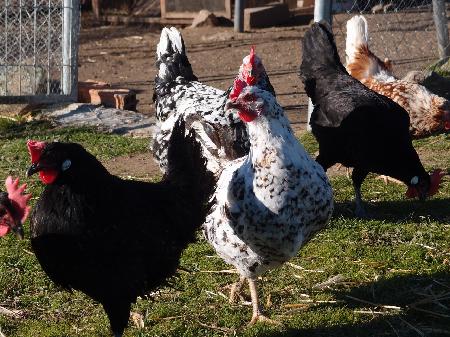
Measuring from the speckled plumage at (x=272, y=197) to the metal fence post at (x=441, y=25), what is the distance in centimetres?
644

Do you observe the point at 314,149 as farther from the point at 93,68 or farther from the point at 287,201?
the point at 93,68

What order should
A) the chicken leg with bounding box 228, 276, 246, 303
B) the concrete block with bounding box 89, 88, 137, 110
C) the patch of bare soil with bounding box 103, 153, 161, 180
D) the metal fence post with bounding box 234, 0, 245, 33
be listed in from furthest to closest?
the metal fence post with bounding box 234, 0, 245, 33 → the concrete block with bounding box 89, 88, 137, 110 → the patch of bare soil with bounding box 103, 153, 161, 180 → the chicken leg with bounding box 228, 276, 246, 303

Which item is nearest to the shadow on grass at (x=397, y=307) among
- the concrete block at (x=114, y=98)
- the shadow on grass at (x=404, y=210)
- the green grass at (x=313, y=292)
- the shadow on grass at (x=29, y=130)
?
the green grass at (x=313, y=292)

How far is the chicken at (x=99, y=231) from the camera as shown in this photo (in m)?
4.07

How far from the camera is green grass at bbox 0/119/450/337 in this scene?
4.70 meters

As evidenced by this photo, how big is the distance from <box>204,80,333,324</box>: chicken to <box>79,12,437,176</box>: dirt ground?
511 cm

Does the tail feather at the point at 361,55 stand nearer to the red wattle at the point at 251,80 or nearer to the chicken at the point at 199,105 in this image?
the chicken at the point at 199,105

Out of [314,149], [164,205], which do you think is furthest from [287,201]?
[314,149]

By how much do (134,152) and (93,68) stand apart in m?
4.50

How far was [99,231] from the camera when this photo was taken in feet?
13.6

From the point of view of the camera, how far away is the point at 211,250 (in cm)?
586

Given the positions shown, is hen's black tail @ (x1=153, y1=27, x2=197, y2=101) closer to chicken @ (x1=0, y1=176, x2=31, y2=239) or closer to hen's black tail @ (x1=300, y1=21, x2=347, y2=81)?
hen's black tail @ (x1=300, y1=21, x2=347, y2=81)

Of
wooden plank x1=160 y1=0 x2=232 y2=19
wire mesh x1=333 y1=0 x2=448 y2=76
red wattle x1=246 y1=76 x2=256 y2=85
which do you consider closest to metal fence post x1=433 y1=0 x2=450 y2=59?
wire mesh x1=333 y1=0 x2=448 y2=76

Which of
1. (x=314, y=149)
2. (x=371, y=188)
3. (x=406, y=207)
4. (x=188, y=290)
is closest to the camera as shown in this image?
(x=188, y=290)
